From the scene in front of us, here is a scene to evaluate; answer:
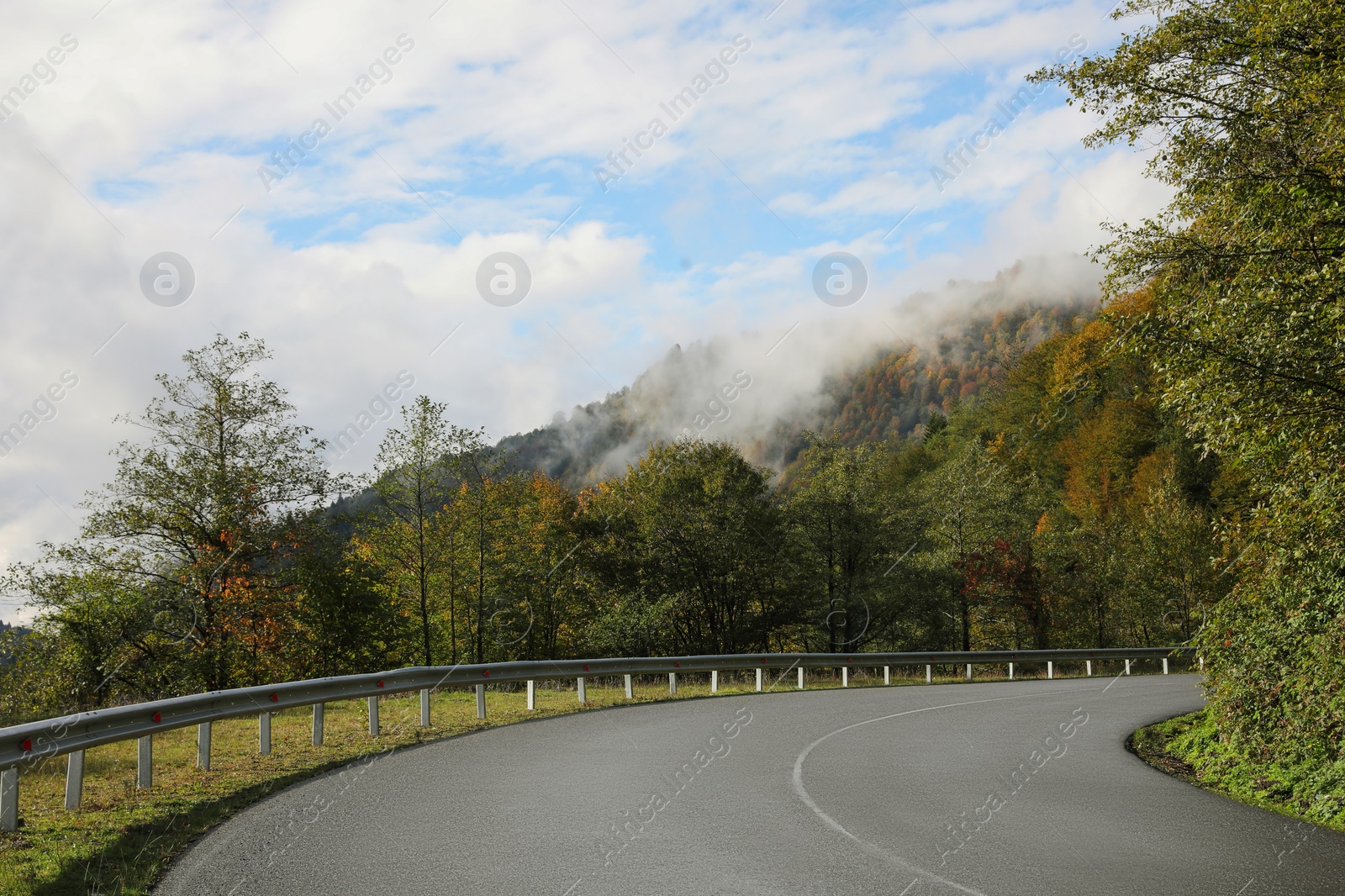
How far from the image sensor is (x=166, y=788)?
9383 mm

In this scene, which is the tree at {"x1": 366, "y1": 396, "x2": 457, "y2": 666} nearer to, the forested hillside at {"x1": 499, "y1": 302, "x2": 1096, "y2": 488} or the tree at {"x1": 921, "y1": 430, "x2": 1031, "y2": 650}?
the tree at {"x1": 921, "y1": 430, "x2": 1031, "y2": 650}

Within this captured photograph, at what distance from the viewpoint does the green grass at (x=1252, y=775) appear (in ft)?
28.9

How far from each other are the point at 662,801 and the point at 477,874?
263 cm

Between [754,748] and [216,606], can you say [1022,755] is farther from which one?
[216,606]

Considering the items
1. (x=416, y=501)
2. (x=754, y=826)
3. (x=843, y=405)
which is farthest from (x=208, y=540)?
(x=843, y=405)

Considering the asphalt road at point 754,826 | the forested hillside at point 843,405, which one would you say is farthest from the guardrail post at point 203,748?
the forested hillside at point 843,405

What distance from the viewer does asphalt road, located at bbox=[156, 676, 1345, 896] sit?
602cm

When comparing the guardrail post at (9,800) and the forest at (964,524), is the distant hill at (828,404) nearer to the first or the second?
the forest at (964,524)

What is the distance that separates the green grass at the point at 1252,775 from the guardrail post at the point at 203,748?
10.6 m

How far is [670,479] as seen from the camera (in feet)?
159

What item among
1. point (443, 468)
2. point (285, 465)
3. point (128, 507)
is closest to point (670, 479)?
point (443, 468)

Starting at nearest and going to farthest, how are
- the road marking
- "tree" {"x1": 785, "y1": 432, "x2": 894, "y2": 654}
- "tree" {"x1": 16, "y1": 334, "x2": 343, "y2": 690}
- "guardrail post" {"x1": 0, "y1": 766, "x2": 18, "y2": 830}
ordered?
the road marking → "guardrail post" {"x1": 0, "y1": 766, "x2": 18, "y2": 830} → "tree" {"x1": 16, "y1": 334, "x2": 343, "y2": 690} → "tree" {"x1": 785, "y1": 432, "x2": 894, "y2": 654}

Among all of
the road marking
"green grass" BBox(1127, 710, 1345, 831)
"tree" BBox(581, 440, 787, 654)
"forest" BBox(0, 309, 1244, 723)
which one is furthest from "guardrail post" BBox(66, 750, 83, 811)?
"tree" BBox(581, 440, 787, 654)

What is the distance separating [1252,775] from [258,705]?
1117 cm
